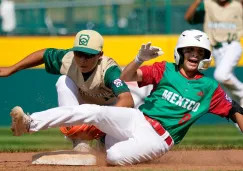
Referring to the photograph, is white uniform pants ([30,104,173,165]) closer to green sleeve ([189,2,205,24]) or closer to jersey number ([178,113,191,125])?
jersey number ([178,113,191,125])

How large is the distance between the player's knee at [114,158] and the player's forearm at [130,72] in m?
0.70

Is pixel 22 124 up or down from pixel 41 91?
up

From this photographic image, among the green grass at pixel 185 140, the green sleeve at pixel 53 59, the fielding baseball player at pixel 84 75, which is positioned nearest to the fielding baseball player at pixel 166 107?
the fielding baseball player at pixel 84 75

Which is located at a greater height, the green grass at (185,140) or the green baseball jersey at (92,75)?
the green baseball jersey at (92,75)

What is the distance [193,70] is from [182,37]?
338 mm

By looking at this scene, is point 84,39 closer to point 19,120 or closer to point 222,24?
point 19,120

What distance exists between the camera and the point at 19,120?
6.61 meters

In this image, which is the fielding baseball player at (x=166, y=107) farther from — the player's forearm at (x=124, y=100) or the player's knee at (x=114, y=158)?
the player's forearm at (x=124, y=100)

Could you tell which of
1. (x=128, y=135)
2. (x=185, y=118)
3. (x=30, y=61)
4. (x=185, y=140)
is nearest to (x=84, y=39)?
(x=30, y=61)

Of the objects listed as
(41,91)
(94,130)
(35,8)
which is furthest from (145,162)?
(35,8)

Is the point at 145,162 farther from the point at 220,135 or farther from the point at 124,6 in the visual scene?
the point at 124,6

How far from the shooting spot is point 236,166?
748 centimetres

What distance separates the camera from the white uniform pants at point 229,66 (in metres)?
11.8

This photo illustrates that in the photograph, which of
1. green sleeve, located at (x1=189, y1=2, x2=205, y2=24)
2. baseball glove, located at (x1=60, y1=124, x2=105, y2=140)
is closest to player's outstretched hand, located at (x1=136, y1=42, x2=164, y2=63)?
baseball glove, located at (x1=60, y1=124, x2=105, y2=140)
